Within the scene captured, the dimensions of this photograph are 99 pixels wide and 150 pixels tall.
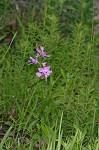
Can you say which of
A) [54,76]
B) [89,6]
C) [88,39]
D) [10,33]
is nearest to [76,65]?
[54,76]

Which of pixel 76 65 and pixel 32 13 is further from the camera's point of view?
pixel 32 13

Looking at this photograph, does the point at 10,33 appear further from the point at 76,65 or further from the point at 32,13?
the point at 76,65

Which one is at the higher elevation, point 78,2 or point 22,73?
point 78,2

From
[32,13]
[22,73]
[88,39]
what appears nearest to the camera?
[22,73]

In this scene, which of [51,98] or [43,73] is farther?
[51,98]

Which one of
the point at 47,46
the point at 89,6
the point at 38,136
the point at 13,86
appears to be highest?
the point at 89,6

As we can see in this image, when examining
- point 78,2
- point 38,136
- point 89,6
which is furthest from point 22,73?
point 78,2

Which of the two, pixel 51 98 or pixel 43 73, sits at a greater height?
pixel 43 73

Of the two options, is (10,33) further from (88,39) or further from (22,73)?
(22,73)

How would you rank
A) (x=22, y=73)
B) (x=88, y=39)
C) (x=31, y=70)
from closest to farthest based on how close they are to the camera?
(x=31, y=70)
(x=22, y=73)
(x=88, y=39)
